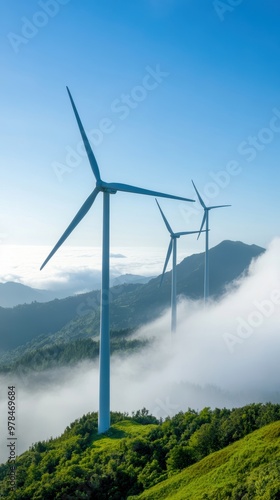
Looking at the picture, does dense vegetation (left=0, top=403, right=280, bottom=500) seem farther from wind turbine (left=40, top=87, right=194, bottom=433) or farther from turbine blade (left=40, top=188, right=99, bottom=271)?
turbine blade (left=40, top=188, right=99, bottom=271)

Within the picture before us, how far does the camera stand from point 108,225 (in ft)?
216

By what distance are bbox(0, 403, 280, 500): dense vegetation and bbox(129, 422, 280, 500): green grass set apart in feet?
0.23

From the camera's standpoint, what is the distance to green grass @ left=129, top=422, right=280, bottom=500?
32.4m

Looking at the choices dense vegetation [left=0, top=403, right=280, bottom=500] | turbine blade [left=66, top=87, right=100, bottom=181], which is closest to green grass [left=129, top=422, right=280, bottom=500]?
dense vegetation [left=0, top=403, right=280, bottom=500]

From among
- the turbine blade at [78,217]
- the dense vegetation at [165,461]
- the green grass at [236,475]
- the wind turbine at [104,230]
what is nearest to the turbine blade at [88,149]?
the wind turbine at [104,230]

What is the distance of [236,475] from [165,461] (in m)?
16.6

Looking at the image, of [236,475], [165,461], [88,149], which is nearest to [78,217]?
[88,149]

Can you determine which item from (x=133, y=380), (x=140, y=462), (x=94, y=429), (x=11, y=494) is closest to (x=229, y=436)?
(x=140, y=462)

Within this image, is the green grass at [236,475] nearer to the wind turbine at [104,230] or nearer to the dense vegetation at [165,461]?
the dense vegetation at [165,461]

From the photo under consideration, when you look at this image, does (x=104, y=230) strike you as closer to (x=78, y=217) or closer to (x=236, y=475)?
(x=78, y=217)

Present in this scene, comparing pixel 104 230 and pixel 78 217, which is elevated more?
pixel 78 217

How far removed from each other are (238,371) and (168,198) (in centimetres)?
15051

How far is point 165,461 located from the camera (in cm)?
5256

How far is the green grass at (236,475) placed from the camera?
32.4 meters
